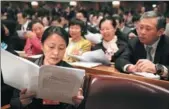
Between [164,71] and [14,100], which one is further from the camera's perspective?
[164,71]

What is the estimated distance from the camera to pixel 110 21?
3.21 m

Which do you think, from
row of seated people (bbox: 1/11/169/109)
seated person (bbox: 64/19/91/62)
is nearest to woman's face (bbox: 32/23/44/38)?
seated person (bbox: 64/19/91/62)

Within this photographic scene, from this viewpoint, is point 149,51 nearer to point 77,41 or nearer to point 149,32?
point 149,32

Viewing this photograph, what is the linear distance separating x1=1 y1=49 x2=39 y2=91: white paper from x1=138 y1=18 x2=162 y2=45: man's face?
3.13 ft

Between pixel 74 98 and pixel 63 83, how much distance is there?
0.37ft

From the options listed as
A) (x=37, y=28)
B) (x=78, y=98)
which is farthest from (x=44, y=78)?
(x=37, y=28)

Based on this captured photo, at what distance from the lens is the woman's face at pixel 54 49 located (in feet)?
5.35

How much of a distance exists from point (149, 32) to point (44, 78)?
3.26 ft

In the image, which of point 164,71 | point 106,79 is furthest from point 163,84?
point 106,79

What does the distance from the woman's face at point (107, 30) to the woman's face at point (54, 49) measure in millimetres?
1546

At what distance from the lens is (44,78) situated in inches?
54.3

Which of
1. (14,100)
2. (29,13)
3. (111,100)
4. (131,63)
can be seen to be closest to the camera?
(111,100)

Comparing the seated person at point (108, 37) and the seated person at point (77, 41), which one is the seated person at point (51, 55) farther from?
the seated person at point (108, 37)

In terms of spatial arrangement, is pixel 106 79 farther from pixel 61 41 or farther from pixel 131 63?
pixel 131 63
